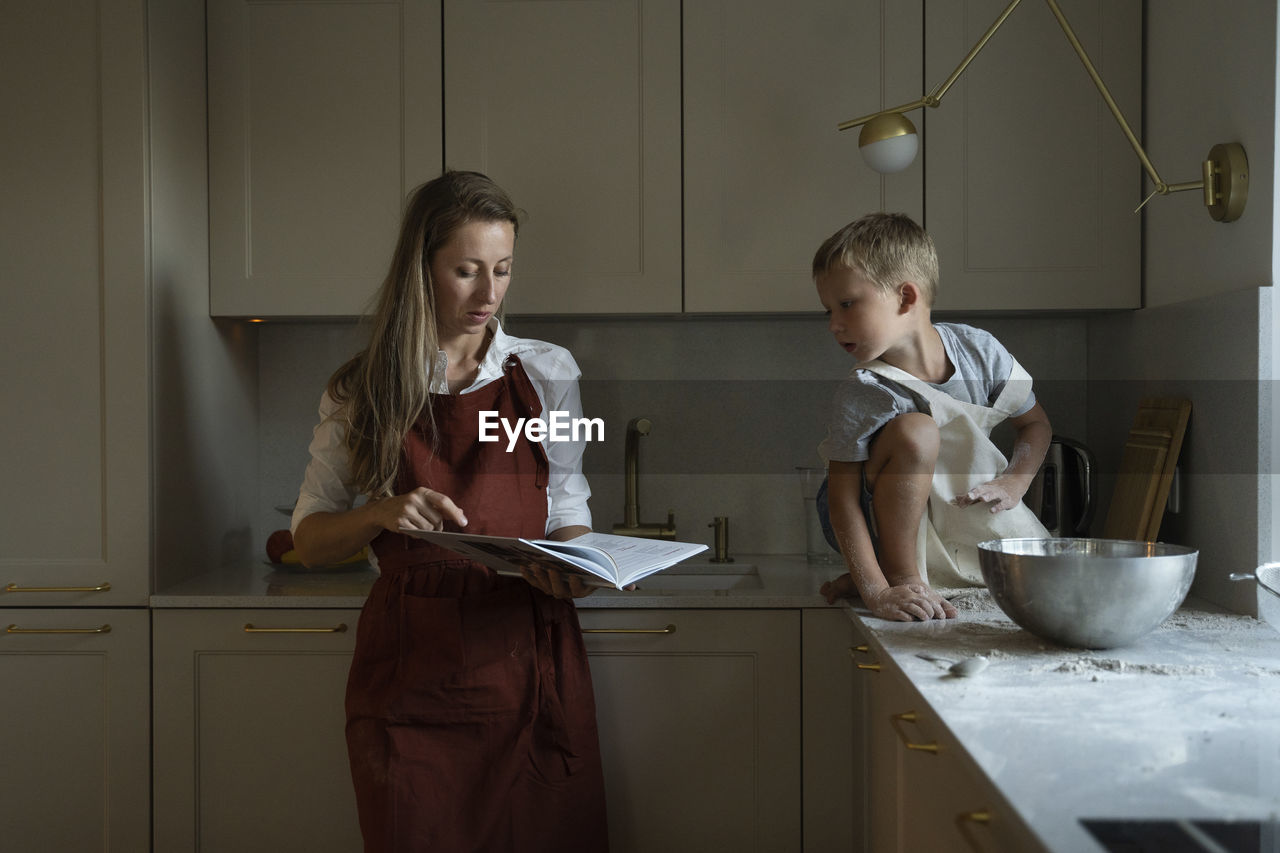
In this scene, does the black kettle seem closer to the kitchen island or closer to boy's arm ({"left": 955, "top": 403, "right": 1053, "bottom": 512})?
boy's arm ({"left": 955, "top": 403, "right": 1053, "bottom": 512})

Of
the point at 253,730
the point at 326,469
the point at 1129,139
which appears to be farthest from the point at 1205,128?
the point at 253,730

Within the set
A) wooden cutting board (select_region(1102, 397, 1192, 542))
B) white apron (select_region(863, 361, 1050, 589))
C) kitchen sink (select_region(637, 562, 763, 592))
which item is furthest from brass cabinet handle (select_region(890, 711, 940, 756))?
kitchen sink (select_region(637, 562, 763, 592))

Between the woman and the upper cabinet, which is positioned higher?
the upper cabinet

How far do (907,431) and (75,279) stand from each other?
4.49ft

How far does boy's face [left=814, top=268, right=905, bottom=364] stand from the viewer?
1.47 metres

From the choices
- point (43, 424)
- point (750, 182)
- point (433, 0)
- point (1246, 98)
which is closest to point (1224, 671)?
point (1246, 98)

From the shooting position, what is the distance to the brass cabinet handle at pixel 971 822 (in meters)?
0.79

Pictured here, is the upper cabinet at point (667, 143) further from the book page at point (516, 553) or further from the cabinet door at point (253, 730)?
the book page at point (516, 553)

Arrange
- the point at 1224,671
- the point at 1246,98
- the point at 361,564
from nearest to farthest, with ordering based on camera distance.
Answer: the point at 1224,671 < the point at 1246,98 < the point at 361,564

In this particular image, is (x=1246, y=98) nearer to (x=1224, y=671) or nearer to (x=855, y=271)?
(x=855, y=271)

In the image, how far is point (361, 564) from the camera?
194cm

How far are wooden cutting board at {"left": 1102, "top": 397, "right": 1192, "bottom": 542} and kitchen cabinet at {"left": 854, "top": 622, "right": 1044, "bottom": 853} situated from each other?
51cm

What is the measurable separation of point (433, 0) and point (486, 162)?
0.31 m

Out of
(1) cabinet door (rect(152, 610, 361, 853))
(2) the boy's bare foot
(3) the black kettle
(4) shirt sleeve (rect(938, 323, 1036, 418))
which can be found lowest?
(1) cabinet door (rect(152, 610, 361, 853))
